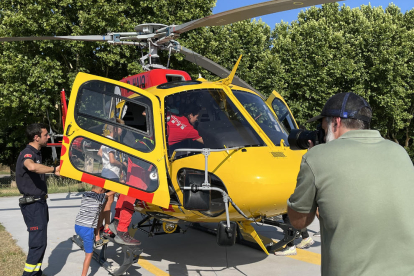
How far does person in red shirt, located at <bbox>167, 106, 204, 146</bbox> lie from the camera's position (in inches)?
196

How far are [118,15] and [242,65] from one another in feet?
23.6

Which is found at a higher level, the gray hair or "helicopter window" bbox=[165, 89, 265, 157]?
the gray hair

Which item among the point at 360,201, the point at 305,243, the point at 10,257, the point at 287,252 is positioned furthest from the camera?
the point at 305,243

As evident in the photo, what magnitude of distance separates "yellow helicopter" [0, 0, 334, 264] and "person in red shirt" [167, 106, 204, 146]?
0.01 meters

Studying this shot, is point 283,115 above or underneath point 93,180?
above

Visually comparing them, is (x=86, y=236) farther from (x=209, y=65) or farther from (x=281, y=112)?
(x=209, y=65)

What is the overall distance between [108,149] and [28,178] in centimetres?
106

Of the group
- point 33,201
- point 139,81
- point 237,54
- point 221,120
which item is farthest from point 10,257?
point 237,54

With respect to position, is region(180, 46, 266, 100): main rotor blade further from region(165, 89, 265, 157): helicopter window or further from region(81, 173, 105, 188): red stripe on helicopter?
region(81, 173, 105, 188): red stripe on helicopter

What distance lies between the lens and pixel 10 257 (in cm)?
598

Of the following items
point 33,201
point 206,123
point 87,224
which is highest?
point 206,123

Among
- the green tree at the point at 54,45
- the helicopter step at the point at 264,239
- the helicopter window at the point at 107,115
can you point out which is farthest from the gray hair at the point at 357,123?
the green tree at the point at 54,45

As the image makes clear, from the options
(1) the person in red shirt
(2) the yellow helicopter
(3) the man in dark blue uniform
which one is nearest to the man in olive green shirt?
(2) the yellow helicopter

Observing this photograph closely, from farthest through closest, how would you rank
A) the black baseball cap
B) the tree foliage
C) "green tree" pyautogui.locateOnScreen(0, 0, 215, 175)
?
the tree foliage
"green tree" pyautogui.locateOnScreen(0, 0, 215, 175)
the black baseball cap
